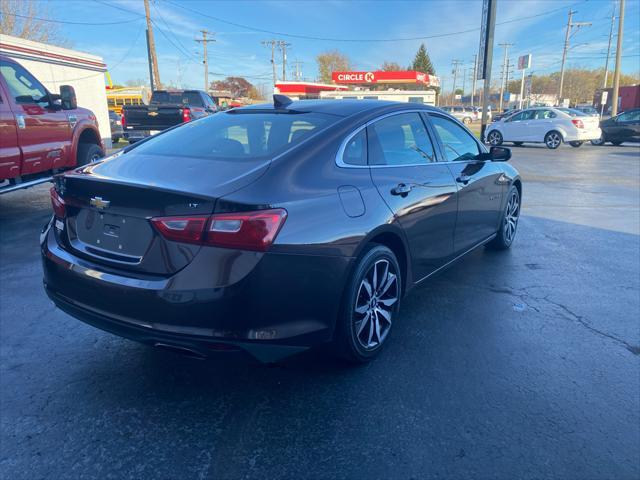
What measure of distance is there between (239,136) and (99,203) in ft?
3.59

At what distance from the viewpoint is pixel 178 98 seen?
19.3 metres

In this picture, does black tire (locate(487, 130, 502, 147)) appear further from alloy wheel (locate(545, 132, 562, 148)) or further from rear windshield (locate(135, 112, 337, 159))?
rear windshield (locate(135, 112, 337, 159))

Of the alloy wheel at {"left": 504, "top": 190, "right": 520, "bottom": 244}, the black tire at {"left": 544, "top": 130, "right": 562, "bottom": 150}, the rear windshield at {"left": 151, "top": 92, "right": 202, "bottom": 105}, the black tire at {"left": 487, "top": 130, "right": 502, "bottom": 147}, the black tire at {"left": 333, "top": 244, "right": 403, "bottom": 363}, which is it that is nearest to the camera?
the black tire at {"left": 333, "top": 244, "right": 403, "bottom": 363}

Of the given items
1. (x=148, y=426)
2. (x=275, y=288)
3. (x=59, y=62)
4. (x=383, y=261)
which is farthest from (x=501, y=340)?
(x=59, y=62)

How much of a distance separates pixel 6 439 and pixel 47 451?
0.27 meters

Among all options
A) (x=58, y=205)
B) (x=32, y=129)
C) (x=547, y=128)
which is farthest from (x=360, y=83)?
(x=58, y=205)

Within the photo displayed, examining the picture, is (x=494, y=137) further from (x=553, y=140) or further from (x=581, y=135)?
(x=581, y=135)

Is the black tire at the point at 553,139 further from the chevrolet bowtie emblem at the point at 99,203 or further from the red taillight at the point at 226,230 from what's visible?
the chevrolet bowtie emblem at the point at 99,203

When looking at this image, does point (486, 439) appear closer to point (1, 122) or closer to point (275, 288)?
point (275, 288)

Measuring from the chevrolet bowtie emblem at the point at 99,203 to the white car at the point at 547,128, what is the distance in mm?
21291

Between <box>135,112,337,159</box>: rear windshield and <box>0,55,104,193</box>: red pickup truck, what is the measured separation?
3.98 m

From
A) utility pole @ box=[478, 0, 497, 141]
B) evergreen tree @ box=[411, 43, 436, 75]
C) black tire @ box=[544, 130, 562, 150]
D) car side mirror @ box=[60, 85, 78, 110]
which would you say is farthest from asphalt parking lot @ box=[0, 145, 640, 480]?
evergreen tree @ box=[411, 43, 436, 75]

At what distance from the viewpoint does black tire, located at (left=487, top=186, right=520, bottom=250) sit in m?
5.59

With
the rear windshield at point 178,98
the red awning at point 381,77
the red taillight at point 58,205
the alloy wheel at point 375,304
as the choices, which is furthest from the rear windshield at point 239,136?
the red awning at point 381,77
